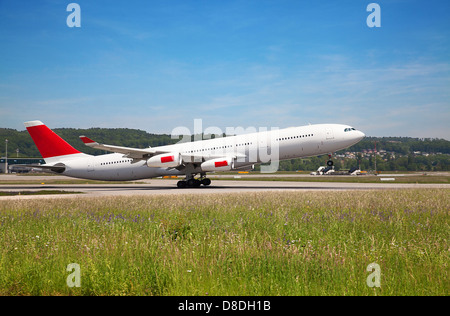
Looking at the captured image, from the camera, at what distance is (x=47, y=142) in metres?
45.2

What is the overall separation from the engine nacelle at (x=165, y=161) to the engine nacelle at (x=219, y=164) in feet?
10.0

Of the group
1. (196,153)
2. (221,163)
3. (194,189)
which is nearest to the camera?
(194,189)

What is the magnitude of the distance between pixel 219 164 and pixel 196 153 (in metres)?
4.66

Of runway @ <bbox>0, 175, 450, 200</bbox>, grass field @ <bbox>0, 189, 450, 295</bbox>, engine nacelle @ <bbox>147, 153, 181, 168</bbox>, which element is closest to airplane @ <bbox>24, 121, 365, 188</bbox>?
engine nacelle @ <bbox>147, 153, 181, 168</bbox>

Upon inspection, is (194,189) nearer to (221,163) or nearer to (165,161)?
(221,163)

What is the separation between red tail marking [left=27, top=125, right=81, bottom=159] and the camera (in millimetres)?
Answer: 44062

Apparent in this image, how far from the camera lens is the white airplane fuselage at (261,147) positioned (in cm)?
3762

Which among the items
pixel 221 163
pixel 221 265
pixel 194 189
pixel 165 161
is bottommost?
pixel 194 189

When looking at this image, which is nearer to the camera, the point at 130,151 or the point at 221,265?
the point at 221,265

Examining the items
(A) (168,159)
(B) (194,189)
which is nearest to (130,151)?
(A) (168,159)

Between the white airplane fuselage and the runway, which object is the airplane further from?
the runway

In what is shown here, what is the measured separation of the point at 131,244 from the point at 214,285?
3205 millimetres

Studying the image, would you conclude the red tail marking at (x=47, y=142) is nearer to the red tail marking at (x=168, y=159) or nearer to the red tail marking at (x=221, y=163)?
the red tail marking at (x=168, y=159)

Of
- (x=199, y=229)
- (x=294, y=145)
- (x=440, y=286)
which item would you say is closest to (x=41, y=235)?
(x=199, y=229)
